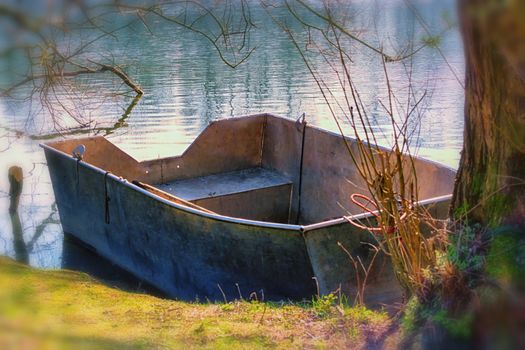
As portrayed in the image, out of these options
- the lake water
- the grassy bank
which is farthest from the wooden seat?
the grassy bank

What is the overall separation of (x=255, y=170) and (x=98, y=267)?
232 cm

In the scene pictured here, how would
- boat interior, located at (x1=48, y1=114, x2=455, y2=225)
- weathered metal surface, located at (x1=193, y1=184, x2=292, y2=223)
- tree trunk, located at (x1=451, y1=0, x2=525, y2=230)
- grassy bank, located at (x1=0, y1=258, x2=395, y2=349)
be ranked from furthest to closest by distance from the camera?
weathered metal surface, located at (x1=193, y1=184, x2=292, y2=223) → boat interior, located at (x1=48, y1=114, x2=455, y2=225) → grassy bank, located at (x1=0, y1=258, x2=395, y2=349) → tree trunk, located at (x1=451, y1=0, x2=525, y2=230)

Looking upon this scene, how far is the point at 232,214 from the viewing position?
8.92m

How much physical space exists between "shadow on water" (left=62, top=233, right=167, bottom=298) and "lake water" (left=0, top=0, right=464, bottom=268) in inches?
5.9

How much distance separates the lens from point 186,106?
1529cm

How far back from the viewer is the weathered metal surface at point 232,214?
6000mm

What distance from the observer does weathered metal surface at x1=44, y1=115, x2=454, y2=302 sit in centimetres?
600

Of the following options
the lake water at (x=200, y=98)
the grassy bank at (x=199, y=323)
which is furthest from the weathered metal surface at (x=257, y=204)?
the grassy bank at (x=199, y=323)

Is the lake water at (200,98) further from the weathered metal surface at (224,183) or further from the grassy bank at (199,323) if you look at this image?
the grassy bank at (199,323)

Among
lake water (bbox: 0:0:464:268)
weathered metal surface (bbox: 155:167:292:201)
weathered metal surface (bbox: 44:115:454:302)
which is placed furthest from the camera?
lake water (bbox: 0:0:464:268)

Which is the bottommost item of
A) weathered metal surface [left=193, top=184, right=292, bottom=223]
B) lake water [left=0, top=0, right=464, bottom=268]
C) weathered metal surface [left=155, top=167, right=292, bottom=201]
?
weathered metal surface [left=193, top=184, right=292, bottom=223]

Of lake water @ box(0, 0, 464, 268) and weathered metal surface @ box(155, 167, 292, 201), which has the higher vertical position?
lake water @ box(0, 0, 464, 268)

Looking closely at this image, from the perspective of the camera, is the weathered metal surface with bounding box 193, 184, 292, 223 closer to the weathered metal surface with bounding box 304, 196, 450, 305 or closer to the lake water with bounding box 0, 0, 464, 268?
the lake water with bounding box 0, 0, 464, 268

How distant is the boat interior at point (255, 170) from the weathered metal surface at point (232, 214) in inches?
0.5
